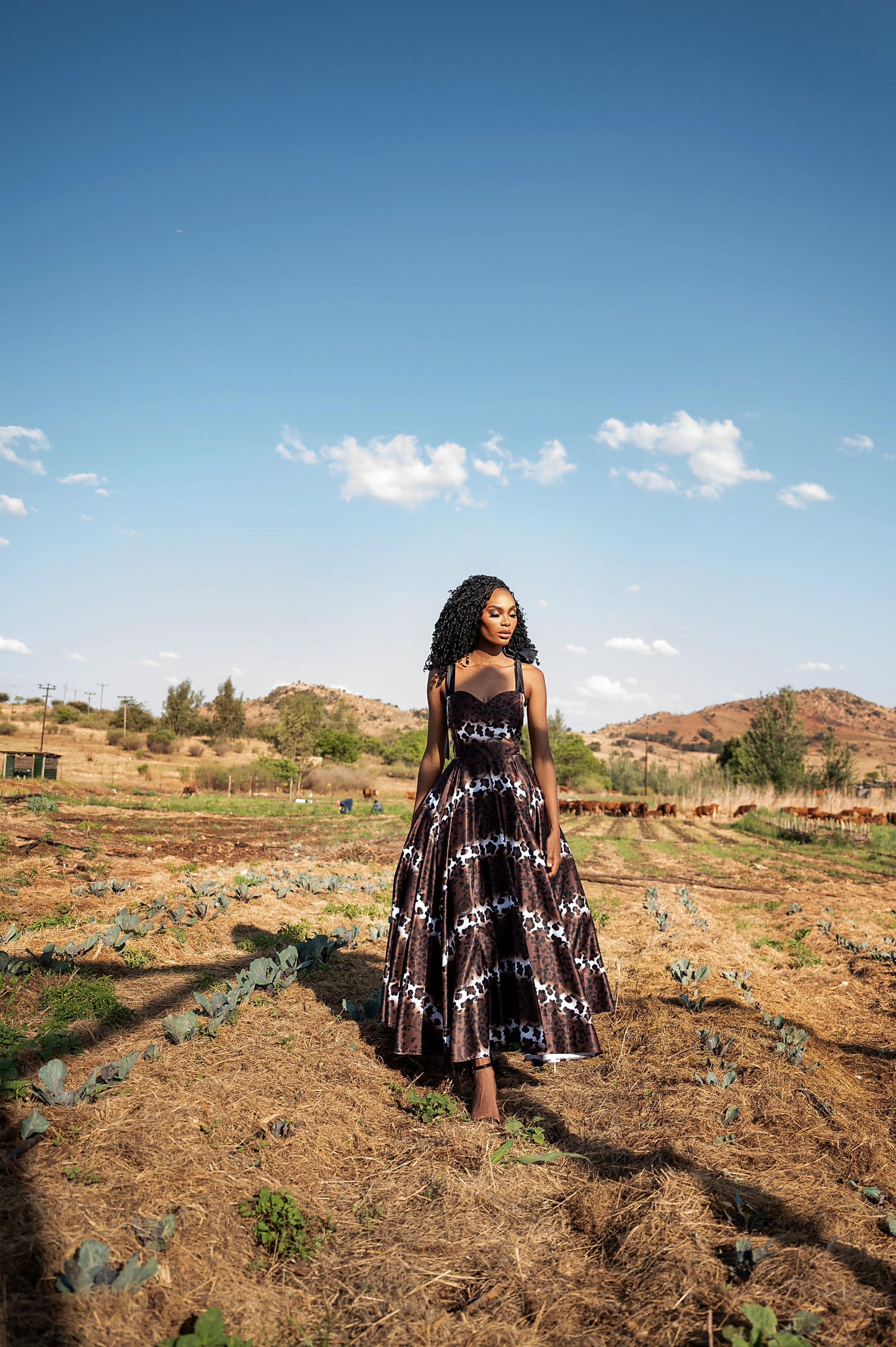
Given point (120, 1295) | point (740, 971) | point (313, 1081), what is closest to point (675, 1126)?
point (313, 1081)

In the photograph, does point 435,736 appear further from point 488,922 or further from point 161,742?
point 161,742

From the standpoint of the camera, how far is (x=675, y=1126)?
3.01 m

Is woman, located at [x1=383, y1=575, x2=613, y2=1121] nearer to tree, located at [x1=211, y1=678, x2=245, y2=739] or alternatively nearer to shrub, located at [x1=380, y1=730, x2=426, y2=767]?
shrub, located at [x1=380, y1=730, x2=426, y2=767]

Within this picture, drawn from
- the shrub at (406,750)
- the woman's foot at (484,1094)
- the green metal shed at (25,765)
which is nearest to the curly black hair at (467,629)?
the woman's foot at (484,1094)

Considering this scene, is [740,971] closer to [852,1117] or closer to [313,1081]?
[852,1117]

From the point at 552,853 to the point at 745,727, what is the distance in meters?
Result: 112

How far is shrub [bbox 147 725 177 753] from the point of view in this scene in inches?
2032

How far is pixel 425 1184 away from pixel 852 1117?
206 centimetres

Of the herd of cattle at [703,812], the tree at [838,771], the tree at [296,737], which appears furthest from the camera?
the tree at [296,737]

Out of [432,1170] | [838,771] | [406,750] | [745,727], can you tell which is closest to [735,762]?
[838,771]

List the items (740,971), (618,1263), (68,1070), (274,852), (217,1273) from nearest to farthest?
(217,1273), (618,1263), (68,1070), (740,971), (274,852)

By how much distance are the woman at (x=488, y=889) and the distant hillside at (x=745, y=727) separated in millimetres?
85191

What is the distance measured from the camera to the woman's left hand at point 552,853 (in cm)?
332

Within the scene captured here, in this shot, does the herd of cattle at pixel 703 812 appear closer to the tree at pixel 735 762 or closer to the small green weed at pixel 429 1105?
the tree at pixel 735 762
